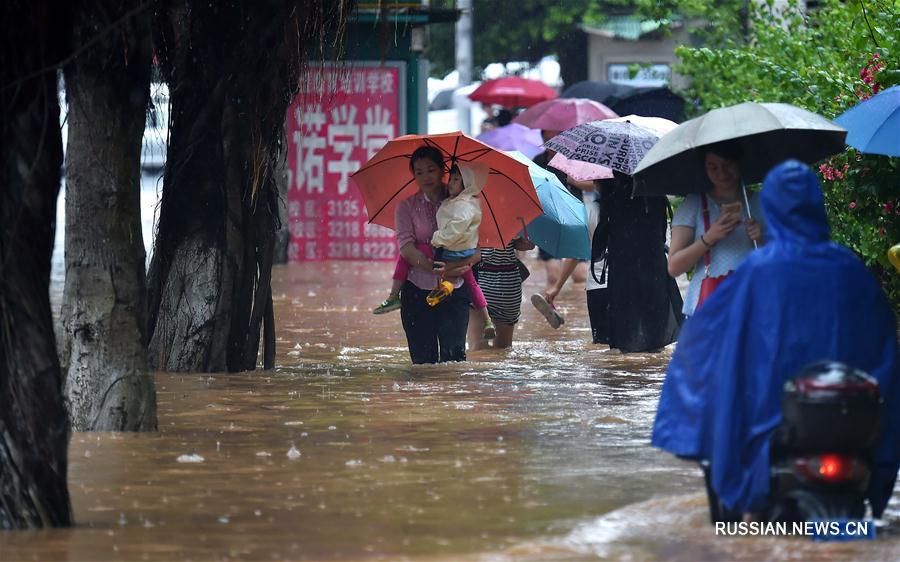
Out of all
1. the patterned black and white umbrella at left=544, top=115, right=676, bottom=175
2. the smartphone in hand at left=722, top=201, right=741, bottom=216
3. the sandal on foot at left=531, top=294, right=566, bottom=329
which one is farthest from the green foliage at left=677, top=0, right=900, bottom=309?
the smartphone in hand at left=722, top=201, right=741, bottom=216

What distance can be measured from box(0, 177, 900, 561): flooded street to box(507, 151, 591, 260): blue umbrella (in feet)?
5.51

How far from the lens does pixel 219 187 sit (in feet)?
40.1

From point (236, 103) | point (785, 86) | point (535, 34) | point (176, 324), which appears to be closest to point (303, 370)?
point (176, 324)

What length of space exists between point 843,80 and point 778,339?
7.65 m

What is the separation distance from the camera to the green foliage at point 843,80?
12094mm

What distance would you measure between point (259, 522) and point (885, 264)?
6.89m

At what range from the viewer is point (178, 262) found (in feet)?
40.4

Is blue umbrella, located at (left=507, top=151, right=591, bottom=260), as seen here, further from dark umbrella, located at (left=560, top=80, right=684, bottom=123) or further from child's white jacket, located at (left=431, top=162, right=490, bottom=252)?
dark umbrella, located at (left=560, top=80, right=684, bottom=123)

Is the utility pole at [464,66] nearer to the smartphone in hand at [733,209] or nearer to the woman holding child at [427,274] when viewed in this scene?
the woman holding child at [427,274]

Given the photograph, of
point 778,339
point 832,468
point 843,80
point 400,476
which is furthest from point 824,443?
point 843,80

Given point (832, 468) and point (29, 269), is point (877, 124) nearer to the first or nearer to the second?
point (832, 468)

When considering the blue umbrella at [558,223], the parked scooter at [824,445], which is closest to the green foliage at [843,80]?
the blue umbrella at [558,223]

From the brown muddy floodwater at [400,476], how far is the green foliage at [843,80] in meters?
1.92

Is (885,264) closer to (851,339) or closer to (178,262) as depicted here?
(178,262)
